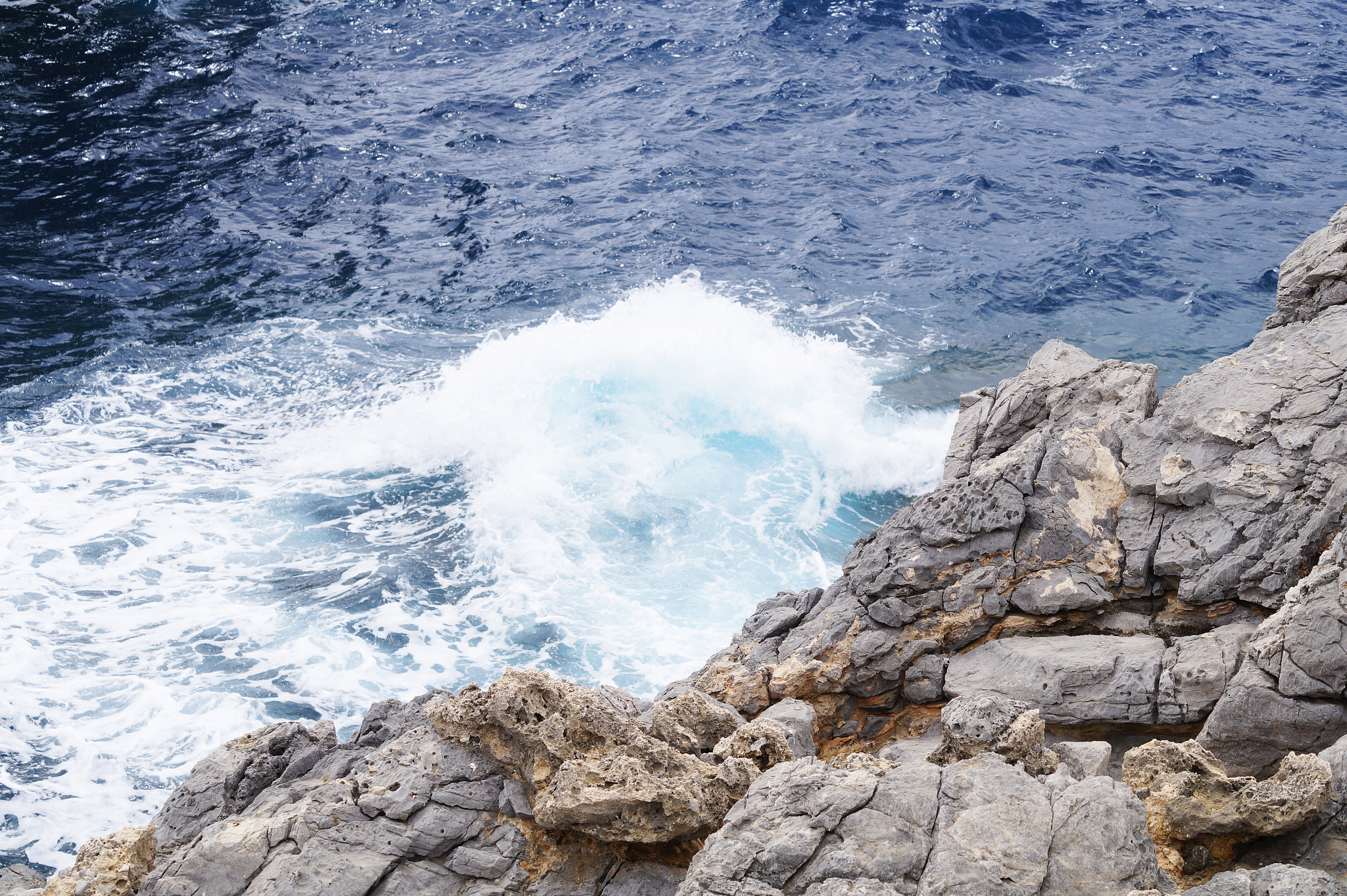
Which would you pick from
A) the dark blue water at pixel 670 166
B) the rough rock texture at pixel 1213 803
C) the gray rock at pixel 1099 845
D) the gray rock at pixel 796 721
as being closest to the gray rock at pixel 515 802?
the gray rock at pixel 796 721

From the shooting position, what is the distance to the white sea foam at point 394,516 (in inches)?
520

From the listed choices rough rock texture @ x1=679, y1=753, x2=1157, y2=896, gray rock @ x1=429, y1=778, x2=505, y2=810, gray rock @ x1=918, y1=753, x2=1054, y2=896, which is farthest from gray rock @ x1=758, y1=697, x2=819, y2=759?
gray rock @ x1=429, y1=778, x2=505, y2=810

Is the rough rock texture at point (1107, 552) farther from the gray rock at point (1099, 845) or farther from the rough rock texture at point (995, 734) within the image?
the gray rock at point (1099, 845)

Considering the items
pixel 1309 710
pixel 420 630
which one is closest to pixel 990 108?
pixel 420 630

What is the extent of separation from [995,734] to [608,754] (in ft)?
9.62

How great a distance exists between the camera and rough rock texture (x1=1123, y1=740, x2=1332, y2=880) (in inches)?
220

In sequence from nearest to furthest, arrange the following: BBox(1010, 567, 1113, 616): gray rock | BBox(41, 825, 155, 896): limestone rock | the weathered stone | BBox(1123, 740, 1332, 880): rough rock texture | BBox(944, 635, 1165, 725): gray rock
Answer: BBox(1123, 740, 1332, 880): rough rock texture, BBox(41, 825, 155, 896): limestone rock, BBox(944, 635, 1165, 725): gray rock, the weathered stone, BBox(1010, 567, 1113, 616): gray rock

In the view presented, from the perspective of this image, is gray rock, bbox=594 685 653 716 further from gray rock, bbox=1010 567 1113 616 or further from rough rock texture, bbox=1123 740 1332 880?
rough rock texture, bbox=1123 740 1332 880

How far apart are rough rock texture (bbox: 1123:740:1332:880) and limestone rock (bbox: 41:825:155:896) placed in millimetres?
7606

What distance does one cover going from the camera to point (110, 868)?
7.10 m

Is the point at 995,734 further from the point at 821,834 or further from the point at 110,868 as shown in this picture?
the point at 110,868

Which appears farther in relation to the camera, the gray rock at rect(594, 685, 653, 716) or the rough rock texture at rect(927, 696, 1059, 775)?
the gray rock at rect(594, 685, 653, 716)

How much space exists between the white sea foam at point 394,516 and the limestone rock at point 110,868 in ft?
15.0

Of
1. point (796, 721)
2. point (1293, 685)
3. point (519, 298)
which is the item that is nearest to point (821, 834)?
point (796, 721)
